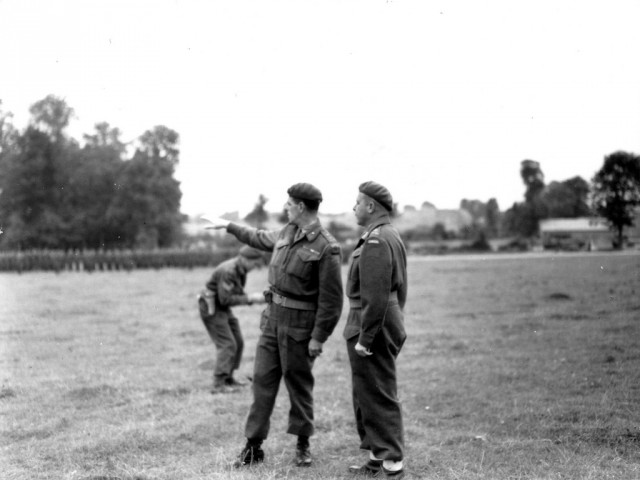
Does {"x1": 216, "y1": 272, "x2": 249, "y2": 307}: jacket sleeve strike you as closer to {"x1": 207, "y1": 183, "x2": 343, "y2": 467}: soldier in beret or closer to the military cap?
the military cap

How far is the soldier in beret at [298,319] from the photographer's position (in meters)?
5.38

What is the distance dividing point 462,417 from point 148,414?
3373 millimetres

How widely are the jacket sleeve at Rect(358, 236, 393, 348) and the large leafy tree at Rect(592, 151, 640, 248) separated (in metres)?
5.32

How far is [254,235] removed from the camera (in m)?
6.36

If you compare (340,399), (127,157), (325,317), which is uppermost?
(127,157)

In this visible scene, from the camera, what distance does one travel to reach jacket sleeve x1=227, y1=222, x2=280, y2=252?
6.28 m

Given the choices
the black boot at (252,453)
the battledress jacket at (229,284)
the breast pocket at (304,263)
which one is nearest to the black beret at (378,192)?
the breast pocket at (304,263)

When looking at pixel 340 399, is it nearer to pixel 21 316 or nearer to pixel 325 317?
pixel 325 317

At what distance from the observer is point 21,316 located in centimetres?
1470

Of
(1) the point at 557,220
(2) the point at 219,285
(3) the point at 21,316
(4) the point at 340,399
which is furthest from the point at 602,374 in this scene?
(1) the point at 557,220

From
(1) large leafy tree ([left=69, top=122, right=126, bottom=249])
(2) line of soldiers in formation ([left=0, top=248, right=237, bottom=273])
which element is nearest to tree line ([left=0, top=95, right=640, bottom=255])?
(1) large leafy tree ([left=69, top=122, right=126, bottom=249])

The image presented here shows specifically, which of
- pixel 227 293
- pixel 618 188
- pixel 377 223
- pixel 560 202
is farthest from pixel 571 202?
pixel 377 223

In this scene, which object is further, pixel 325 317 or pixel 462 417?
pixel 462 417

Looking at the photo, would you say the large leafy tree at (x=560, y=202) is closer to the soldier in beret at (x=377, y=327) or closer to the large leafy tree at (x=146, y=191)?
the large leafy tree at (x=146, y=191)
